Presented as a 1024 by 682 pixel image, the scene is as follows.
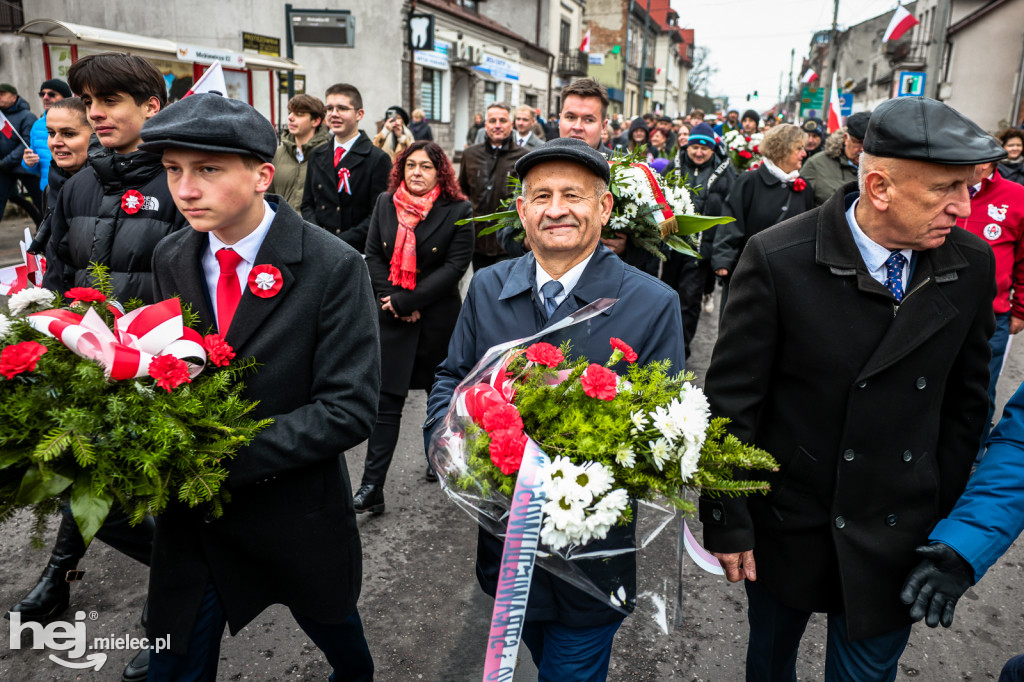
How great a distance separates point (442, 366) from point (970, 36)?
111ft

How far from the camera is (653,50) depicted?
226ft

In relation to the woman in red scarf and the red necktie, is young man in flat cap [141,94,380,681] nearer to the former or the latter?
the red necktie

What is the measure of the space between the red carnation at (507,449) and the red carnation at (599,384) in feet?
0.62

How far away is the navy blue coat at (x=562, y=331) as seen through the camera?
87.2 inches

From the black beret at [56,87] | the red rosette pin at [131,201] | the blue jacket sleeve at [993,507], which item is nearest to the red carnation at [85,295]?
the red rosette pin at [131,201]

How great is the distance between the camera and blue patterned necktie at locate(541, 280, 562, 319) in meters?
2.38

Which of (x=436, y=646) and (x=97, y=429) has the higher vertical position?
(x=97, y=429)

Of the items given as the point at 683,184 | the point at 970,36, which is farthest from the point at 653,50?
the point at 683,184

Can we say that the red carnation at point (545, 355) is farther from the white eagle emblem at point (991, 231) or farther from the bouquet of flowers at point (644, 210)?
the white eagle emblem at point (991, 231)

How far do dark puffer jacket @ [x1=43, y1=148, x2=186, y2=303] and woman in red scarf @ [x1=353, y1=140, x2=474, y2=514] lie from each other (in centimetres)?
169

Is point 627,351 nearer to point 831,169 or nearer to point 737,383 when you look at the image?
point 737,383

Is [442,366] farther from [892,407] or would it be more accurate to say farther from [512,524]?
[892,407]

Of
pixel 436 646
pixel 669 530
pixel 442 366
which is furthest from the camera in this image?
pixel 436 646

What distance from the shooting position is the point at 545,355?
6.01ft
